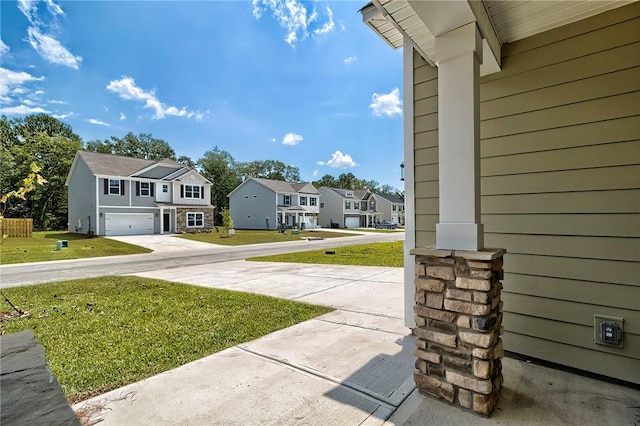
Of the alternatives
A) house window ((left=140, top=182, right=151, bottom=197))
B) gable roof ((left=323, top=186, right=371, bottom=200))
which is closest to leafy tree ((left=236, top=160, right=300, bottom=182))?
gable roof ((left=323, top=186, right=371, bottom=200))

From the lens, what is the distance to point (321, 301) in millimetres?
5086

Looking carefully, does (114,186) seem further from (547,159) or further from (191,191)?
(547,159)

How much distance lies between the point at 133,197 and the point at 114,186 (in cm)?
140

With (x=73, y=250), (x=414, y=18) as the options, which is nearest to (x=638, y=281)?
(x=414, y=18)

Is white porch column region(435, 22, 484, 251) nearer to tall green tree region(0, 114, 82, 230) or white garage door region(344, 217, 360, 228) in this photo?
tall green tree region(0, 114, 82, 230)

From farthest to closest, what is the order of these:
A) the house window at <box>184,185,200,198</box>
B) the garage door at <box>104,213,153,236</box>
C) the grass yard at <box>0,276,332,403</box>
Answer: the house window at <box>184,185,200,198</box> → the garage door at <box>104,213,153,236</box> → the grass yard at <box>0,276,332,403</box>

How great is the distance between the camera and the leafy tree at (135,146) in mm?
38116

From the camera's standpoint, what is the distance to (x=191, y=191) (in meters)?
26.1

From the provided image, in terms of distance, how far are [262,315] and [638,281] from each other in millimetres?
3919

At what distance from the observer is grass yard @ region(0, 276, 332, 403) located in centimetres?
276

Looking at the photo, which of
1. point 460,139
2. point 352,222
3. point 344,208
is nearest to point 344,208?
point 344,208

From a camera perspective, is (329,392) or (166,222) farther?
(166,222)

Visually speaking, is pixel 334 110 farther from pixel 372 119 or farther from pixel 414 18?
pixel 414 18

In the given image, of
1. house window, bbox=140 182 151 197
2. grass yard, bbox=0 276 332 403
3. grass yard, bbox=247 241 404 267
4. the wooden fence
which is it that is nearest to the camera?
grass yard, bbox=0 276 332 403
